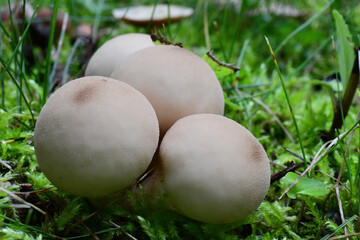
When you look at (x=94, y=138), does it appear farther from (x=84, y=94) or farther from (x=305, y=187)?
(x=305, y=187)

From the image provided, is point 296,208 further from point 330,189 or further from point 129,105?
point 129,105

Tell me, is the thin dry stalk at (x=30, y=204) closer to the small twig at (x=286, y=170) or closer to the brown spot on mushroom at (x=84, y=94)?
the brown spot on mushroom at (x=84, y=94)

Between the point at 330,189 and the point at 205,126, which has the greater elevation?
the point at 205,126

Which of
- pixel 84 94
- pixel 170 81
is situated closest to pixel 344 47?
pixel 170 81

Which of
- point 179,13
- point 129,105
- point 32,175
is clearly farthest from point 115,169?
point 179,13

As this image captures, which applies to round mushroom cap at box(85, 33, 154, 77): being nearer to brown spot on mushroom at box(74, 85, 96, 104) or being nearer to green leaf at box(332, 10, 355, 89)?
brown spot on mushroom at box(74, 85, 96, 104)

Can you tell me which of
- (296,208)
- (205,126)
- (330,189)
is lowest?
(296,208)

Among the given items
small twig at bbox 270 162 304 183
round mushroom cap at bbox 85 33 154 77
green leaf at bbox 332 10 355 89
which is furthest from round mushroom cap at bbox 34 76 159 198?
green leaf at bbox 332 10 355 89
